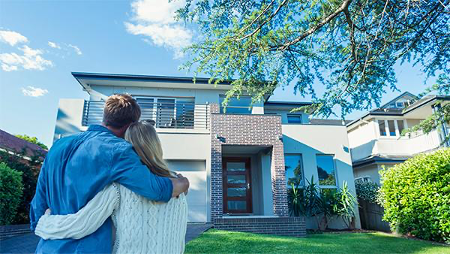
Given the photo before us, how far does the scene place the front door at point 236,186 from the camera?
11.4 m

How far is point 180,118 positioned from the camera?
1159cm

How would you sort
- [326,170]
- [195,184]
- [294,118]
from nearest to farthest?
[195,184] → [326,170] → [294,118]

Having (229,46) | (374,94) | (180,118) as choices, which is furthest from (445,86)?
(180,118)

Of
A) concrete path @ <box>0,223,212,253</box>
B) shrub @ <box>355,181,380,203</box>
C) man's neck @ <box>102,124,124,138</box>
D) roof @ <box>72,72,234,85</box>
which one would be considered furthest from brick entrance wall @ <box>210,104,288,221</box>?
man's neck @ <box>102,124,124,138</box>

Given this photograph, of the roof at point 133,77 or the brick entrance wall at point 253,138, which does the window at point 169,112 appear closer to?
the roof at point 133,77

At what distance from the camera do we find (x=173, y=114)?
11.7 meters

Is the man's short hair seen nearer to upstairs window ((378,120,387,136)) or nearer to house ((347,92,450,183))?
house ((347,92,450,183))

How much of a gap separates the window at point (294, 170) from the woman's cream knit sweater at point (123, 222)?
10692 mm

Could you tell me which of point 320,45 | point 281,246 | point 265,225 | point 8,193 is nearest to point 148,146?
point 281,246

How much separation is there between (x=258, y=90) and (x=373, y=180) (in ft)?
35.1

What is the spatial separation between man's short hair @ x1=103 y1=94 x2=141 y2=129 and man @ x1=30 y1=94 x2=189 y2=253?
0.15m

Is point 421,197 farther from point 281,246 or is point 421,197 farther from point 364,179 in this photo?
point 364,179

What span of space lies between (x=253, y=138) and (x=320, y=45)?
15.1 ft

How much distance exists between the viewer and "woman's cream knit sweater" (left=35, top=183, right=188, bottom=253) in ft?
3.96
